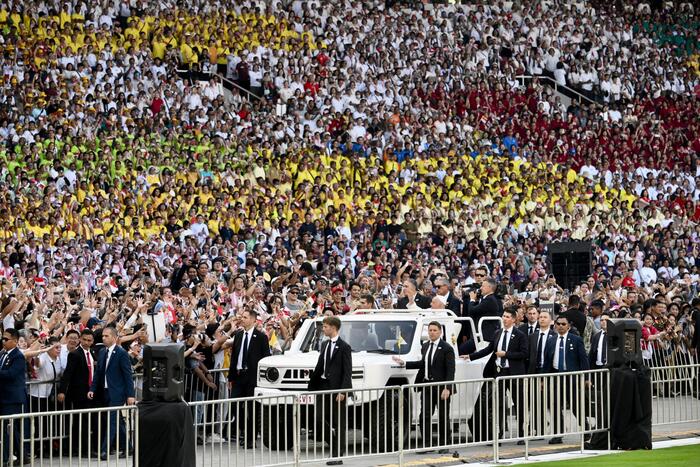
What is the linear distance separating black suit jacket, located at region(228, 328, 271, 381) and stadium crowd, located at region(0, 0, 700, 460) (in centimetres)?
62

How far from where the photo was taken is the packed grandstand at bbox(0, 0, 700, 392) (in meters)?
26.1

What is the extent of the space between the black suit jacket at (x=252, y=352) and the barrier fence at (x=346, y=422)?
830 mm

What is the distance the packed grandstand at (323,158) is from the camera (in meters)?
26.1

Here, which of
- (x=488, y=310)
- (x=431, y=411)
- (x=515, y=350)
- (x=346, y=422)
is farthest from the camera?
(x=488, y=310)

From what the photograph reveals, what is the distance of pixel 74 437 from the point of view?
1383 cm

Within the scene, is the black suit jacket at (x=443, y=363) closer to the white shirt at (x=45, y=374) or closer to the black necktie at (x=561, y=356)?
the black necktie at (x=561, y=356)

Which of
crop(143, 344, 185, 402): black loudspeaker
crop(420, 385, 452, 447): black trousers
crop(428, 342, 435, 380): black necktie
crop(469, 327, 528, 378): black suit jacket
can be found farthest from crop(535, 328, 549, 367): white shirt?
crop(143, 344, 185, 402): black loudspeaker

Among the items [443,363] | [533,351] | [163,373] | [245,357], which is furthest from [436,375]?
[163,373]

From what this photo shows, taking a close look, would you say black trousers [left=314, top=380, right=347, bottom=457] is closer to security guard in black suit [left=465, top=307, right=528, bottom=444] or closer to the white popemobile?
the white popemobile

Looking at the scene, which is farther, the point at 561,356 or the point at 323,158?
the point at 323,158

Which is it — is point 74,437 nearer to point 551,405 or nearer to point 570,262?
point 551,405

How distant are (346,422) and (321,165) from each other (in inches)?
754

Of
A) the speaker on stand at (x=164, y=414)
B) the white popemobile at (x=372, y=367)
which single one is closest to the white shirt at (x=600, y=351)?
the white popemobile at (x=372, y=367)

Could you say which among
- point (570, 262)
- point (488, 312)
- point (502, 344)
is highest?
point (570, 262)
